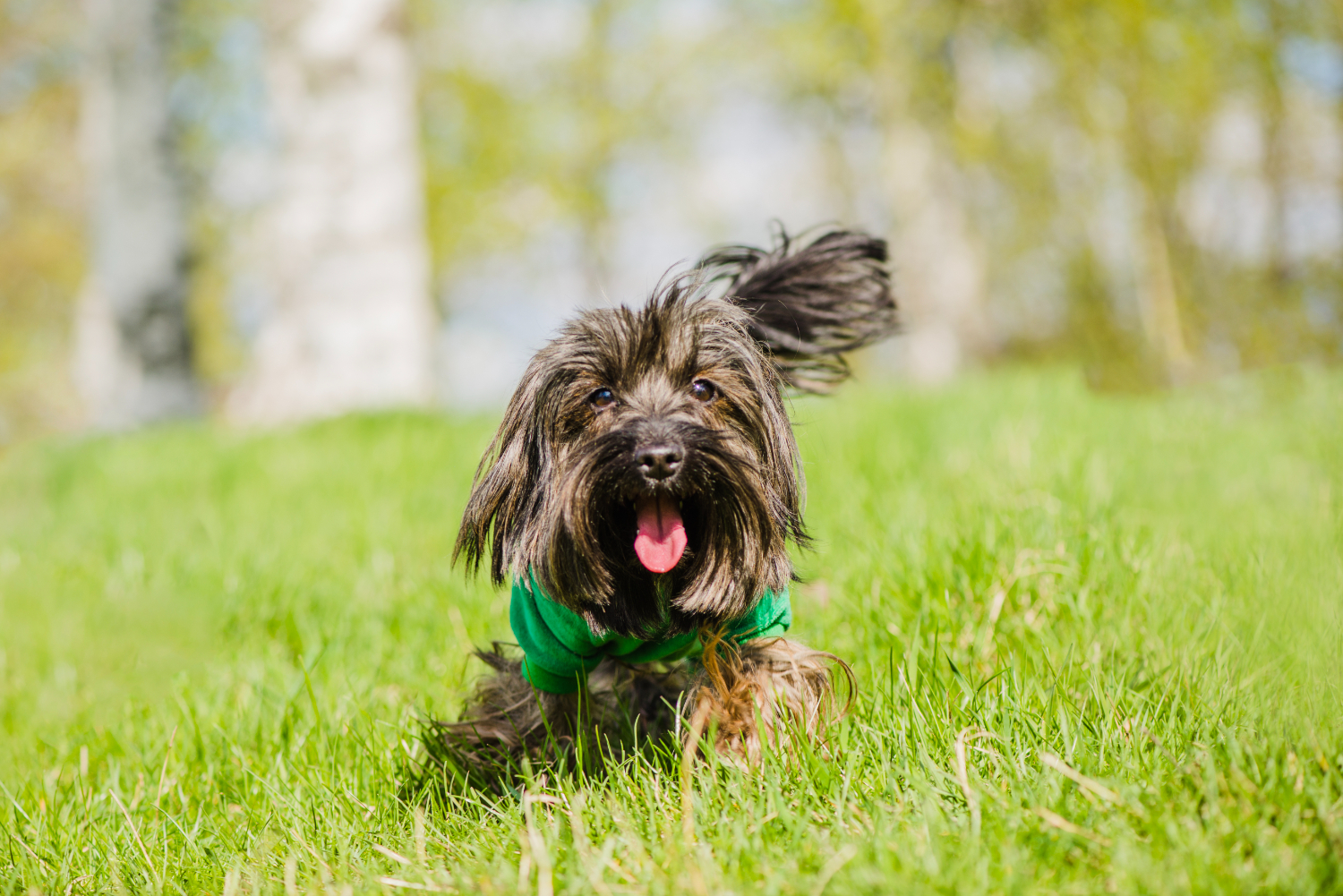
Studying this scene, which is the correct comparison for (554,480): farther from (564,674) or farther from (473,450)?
(473,450)

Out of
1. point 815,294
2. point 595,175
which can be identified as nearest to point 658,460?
point 815,294

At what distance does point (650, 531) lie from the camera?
7.04 feet

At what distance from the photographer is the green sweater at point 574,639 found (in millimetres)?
2311

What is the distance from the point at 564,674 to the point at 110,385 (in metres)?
9.40

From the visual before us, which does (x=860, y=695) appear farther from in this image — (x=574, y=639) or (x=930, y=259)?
(x=930, y=259)

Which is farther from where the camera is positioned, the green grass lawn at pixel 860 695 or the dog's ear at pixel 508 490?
the dog's ear at pixel 508 490

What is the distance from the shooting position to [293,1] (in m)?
7.71

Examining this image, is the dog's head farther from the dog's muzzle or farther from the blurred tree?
the blurred tree

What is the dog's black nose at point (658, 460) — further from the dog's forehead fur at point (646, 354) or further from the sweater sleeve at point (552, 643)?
the sweater sleeve at point (552, 643)

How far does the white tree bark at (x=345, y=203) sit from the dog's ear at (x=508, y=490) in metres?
5.69

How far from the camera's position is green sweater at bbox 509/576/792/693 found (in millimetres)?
2311

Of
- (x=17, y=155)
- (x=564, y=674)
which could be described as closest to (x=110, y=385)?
(x=564, y=674)

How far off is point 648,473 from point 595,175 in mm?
22310

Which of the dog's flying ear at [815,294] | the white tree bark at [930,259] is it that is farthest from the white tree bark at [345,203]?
the white tree bark at [930,259]
